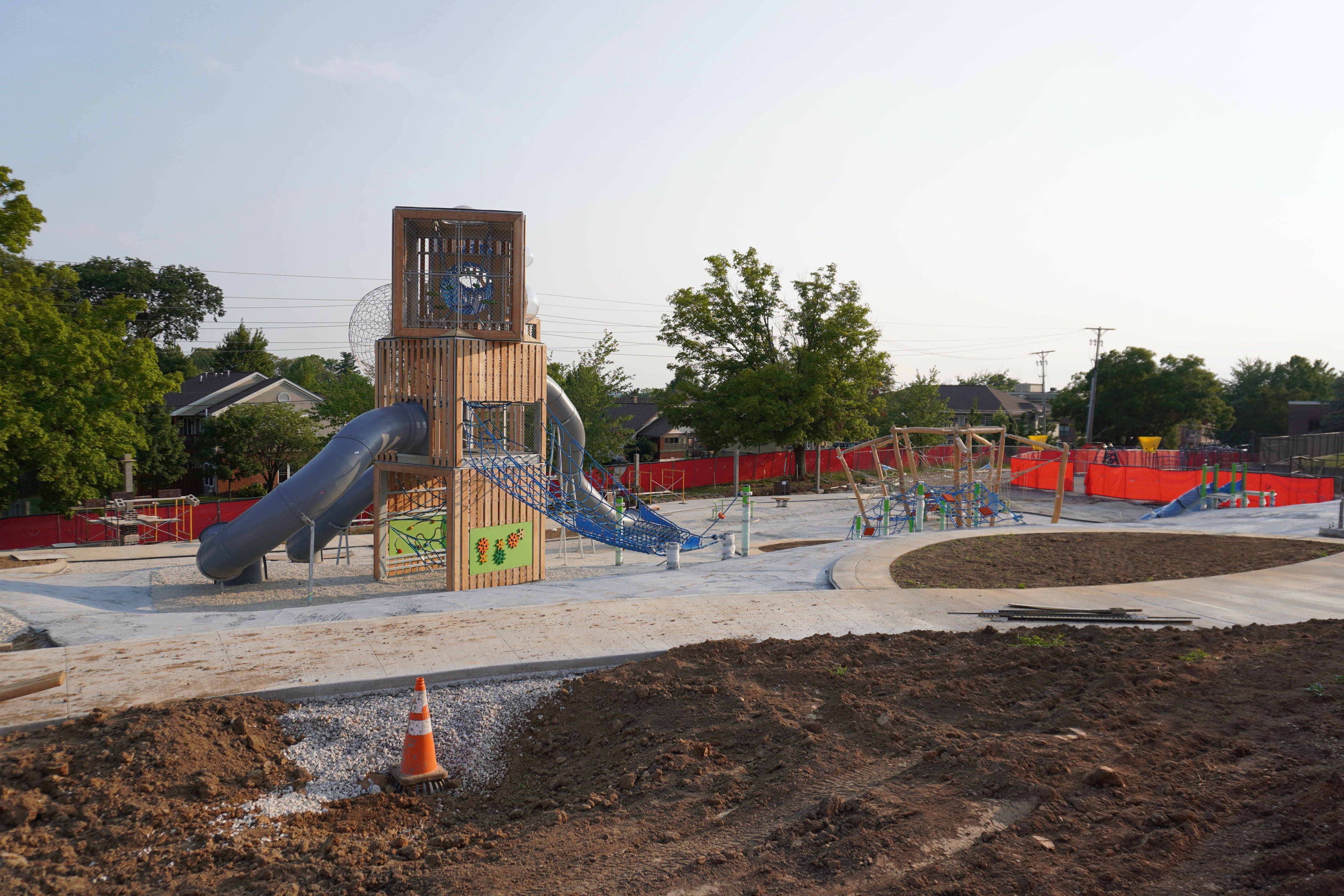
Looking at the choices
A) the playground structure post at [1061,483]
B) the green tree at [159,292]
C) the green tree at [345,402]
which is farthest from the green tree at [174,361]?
the playground structure post at [1061,483]

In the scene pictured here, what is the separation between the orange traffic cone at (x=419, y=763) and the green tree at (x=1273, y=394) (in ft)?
248

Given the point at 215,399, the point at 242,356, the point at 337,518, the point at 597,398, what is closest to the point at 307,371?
the point at 242,356

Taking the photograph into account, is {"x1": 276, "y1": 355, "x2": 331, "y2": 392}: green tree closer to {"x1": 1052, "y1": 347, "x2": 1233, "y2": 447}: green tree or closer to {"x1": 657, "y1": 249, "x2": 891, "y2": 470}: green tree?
{"x1": 657, "y1": 249, "x2": 891, "y2": 470}: green tree

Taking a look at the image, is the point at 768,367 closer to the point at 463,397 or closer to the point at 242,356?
the point at 463,397

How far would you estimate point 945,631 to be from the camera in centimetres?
866

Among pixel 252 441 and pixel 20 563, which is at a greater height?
pixel 252 441

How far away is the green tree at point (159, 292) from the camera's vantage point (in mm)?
54531

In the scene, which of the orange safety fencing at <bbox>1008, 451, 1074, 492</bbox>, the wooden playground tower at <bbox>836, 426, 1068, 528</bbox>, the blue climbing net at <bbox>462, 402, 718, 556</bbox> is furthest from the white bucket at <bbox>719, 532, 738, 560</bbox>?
the orange safety fencing at <bbox>1008, 451, 1074, 492</bbox>

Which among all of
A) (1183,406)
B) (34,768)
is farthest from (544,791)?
(1183,406)

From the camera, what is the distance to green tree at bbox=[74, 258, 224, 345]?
5453 centimetres

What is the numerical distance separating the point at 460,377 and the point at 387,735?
9702mm

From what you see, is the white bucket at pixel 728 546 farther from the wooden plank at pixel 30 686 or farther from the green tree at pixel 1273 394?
the green tree at pixel 1273 394

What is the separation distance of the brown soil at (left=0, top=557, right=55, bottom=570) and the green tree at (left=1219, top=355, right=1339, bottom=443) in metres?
75.1

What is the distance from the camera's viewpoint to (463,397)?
599 inches
